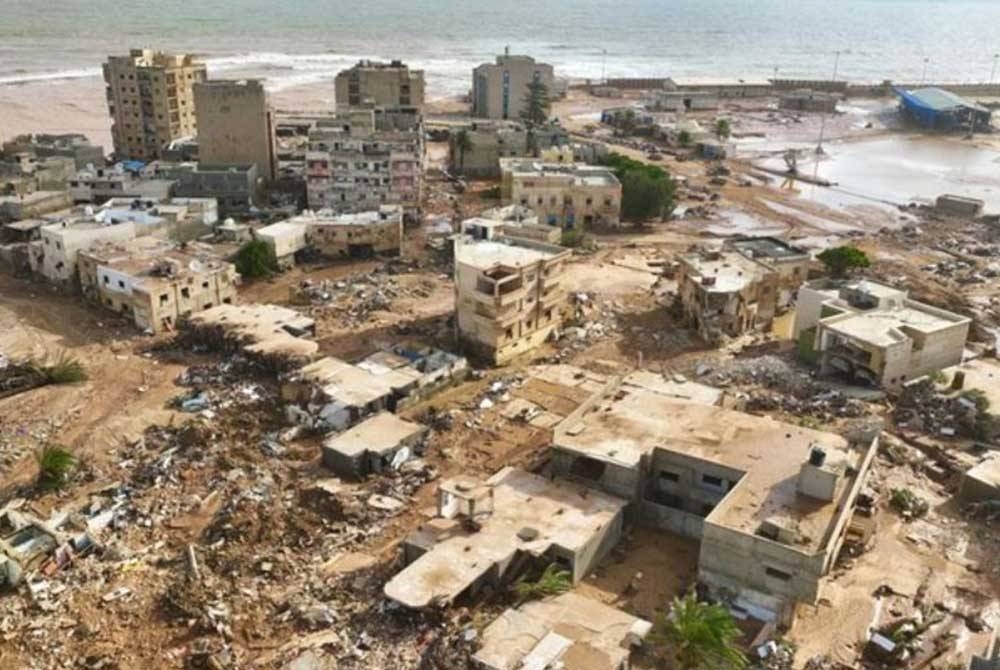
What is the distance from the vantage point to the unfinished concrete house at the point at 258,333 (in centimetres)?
3744

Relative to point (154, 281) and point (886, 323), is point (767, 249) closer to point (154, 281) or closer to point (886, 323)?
point (886, 323)

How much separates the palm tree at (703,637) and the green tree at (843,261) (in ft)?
109

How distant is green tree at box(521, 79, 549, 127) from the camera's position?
327 ft

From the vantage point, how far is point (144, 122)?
7638 centimetres

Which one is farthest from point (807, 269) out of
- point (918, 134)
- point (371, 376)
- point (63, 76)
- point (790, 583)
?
point (63, 76)

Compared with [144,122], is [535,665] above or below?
below

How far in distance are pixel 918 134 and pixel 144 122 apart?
3322 inches

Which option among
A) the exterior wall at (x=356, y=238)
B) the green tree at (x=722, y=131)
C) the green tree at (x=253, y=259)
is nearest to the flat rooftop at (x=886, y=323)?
the exterior wall at (x=356, y=238)

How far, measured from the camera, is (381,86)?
81688mm

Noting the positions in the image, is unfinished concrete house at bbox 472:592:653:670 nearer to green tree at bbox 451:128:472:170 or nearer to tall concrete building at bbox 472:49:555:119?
green tree at bbox 451:128:472:170

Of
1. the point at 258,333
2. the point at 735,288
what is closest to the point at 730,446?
the point at 735,288

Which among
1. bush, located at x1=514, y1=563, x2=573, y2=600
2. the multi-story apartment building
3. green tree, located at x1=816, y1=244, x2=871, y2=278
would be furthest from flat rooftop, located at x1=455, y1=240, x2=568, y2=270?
the multi-story apartment building

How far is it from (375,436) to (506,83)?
79227 mm

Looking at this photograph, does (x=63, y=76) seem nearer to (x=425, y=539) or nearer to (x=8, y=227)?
(x=8, y=227)
